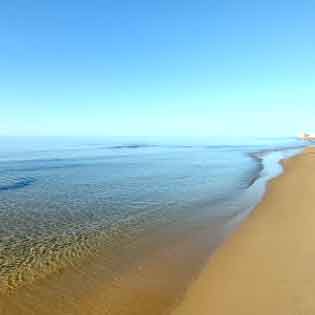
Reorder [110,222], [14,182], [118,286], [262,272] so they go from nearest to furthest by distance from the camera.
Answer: [118,286] < [262,272] < [110,222] < [14,182]

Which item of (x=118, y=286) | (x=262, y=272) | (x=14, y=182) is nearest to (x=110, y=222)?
(x=118, y=286)

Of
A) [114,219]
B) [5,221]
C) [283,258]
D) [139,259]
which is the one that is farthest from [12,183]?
[283,258]

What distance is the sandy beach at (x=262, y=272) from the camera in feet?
15.7

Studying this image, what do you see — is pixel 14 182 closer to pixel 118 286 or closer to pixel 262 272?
pixel 118 286

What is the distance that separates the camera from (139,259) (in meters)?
7.15

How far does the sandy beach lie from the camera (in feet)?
15.7

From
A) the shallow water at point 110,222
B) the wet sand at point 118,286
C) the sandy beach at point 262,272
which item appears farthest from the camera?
the shallow water at point 110,222

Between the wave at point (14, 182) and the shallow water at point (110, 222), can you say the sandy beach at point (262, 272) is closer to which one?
the shallow water at point (110, 222)

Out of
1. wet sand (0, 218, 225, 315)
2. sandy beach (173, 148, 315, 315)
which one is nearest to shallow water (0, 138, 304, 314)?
wet sand (0, 218, 225, 315)

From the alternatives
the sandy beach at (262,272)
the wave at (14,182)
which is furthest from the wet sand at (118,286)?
the wave at (14,182)

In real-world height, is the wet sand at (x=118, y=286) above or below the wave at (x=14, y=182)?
below

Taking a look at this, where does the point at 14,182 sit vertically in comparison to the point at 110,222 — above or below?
above

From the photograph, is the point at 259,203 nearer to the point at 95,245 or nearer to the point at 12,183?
the point at 95,245

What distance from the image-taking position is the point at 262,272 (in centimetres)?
597
